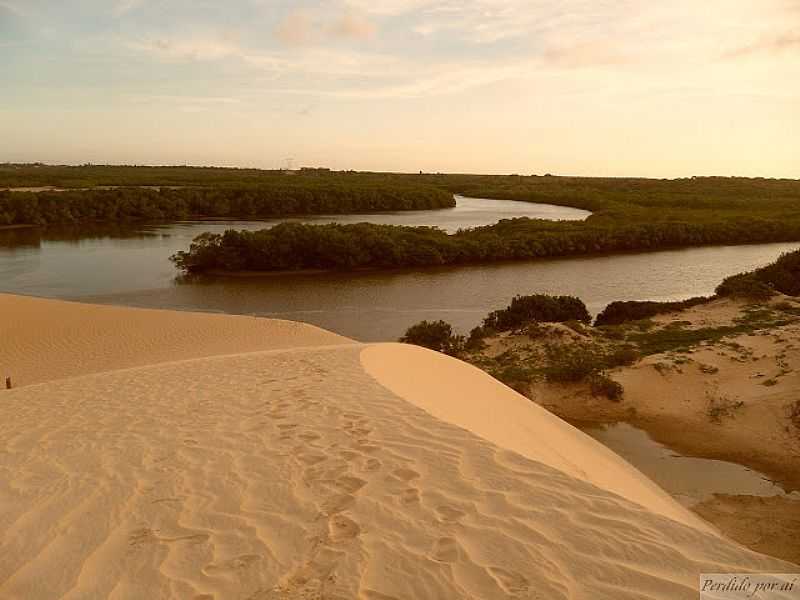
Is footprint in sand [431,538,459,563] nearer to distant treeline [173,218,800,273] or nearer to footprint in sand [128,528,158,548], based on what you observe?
footprint in sand [128,528,158,548]

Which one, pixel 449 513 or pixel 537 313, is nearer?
pixel 449 513

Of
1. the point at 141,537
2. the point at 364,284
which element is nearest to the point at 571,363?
the point at 141,537

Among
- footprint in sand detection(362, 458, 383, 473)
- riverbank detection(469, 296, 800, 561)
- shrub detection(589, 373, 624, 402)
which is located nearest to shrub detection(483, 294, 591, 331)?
riverbank detection(469, 296, 800, 561)

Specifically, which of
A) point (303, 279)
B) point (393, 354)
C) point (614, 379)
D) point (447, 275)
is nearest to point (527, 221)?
point (447, 275)

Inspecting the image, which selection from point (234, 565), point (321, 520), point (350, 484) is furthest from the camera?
point (350, 484)

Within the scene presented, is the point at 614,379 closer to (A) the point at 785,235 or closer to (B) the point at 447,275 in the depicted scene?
(B) the point at 447,275

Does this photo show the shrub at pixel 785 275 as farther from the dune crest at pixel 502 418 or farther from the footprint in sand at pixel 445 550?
the footprint in sand at pixel 445 550

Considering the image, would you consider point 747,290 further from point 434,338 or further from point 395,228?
point 395,228
